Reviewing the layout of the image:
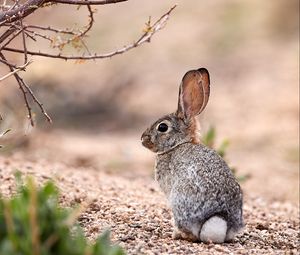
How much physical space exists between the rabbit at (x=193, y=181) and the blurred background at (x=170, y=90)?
2.92 metres

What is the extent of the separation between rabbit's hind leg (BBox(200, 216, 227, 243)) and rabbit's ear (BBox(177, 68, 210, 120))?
96 cm

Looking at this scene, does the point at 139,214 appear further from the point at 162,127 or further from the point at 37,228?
the point at 37,228

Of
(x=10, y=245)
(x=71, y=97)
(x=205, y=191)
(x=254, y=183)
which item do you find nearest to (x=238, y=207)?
(x=205, y=191)

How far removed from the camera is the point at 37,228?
3.52m

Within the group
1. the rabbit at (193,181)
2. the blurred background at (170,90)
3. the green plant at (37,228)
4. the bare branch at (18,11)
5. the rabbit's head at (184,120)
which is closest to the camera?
the green plant at (37,228)

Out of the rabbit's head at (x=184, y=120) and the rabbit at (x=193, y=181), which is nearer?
the rabbit at (x=193, y=181)

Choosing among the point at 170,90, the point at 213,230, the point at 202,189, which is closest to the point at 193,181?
the point at 202,189

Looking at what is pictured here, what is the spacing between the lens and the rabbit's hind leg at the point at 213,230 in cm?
528

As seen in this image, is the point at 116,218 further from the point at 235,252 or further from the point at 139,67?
the point at 139,67

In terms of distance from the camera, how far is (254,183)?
31.3ft

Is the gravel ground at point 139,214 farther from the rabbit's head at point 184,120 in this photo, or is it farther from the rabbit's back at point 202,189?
the rabbit's head at point 184,120

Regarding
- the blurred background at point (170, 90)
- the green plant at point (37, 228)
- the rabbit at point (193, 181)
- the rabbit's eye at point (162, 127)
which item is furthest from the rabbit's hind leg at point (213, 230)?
the blurred background at point (170, 90)

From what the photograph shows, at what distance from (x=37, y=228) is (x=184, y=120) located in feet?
8.57

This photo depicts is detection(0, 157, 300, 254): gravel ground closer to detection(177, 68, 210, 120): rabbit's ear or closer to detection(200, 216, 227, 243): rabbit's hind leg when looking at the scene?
detection(200, 216, 227, 243): rabbit's hind leg
